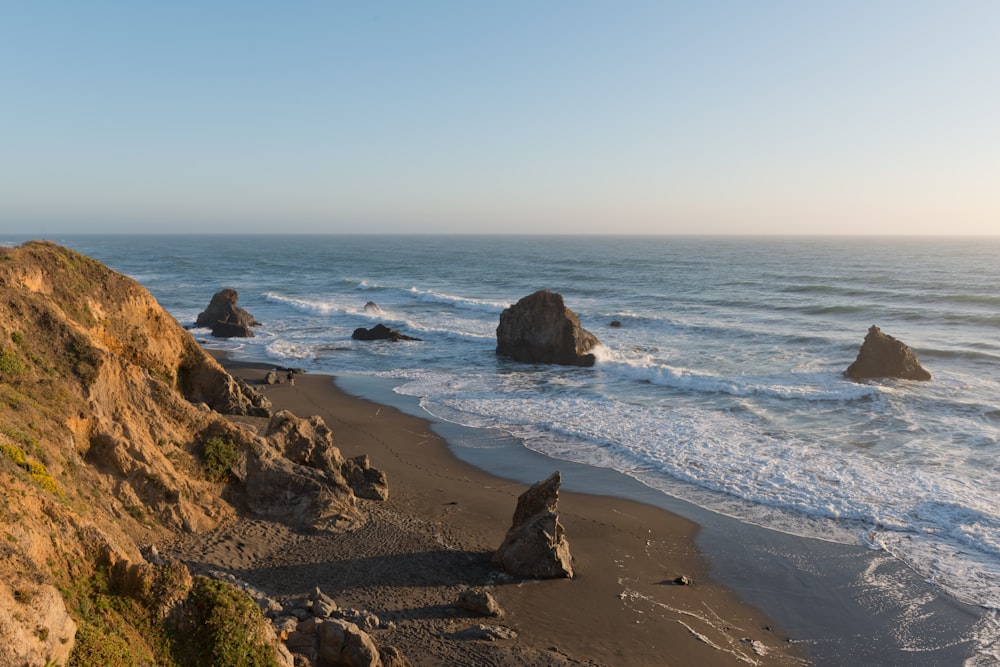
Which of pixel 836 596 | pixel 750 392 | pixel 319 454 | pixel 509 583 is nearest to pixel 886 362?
pixel 750 392

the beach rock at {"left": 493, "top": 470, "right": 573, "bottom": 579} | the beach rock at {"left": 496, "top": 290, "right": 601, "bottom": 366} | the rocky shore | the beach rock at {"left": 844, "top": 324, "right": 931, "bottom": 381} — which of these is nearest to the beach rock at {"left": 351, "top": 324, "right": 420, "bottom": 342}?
the beach rock at {"left": 496, "top": 290, "right": 601, "bottom": 366}

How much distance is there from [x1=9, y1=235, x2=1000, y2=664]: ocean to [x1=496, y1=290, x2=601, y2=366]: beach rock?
3.01 feet

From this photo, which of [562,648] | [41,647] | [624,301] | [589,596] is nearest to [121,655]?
[41,647]

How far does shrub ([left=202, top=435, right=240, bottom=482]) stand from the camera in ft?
43.4

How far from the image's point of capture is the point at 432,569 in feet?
41.5

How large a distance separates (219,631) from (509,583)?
630 cm

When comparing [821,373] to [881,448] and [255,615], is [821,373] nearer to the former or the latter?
[881,448]

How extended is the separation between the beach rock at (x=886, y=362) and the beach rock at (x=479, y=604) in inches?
1009

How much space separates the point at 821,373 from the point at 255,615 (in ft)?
101

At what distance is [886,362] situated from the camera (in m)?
30.5

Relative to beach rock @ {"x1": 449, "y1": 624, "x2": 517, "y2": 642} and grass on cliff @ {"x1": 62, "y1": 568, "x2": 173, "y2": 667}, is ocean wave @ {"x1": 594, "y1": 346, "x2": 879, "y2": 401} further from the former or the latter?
grass on cliff @ {"x1": 62, "y1": 568, "x2": 173, "y2": 667}

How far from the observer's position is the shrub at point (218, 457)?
1324cm

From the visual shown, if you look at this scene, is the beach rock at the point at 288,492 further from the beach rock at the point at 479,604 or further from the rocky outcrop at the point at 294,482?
the beach rock at the point at 479,604

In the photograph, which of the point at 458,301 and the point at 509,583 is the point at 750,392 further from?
the point at 458,301
